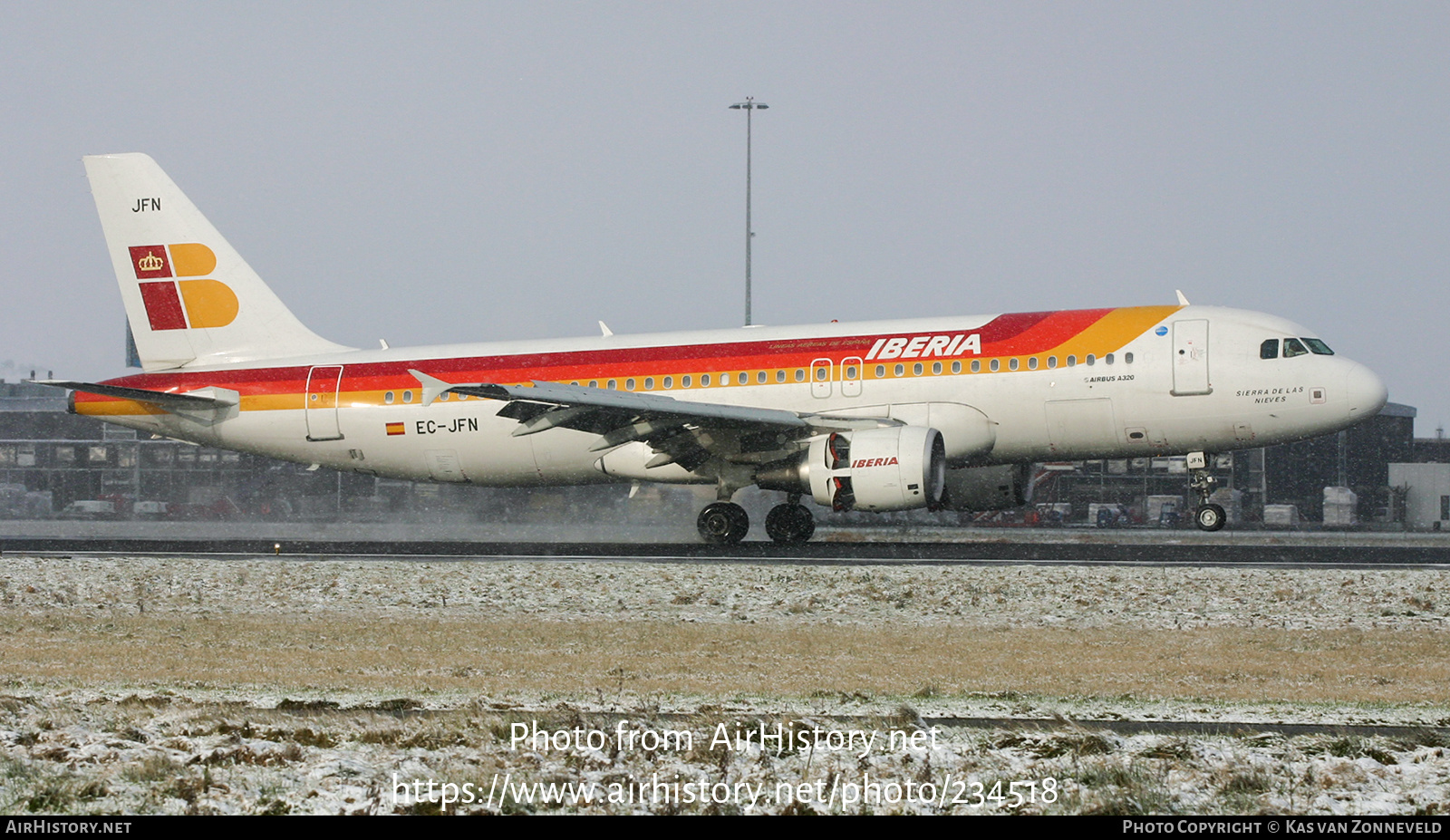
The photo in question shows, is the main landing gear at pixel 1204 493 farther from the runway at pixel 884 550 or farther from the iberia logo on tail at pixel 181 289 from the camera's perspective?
the iberia logo on tail at pixel 181 289

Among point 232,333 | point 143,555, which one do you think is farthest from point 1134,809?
point 232,333

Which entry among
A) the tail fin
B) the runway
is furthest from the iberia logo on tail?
the runway

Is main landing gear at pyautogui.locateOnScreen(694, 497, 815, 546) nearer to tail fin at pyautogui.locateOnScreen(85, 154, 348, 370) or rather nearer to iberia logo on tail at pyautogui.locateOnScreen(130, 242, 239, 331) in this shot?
tail fin at pyautogui.locateOnScreen(85, 154, 348, 370)

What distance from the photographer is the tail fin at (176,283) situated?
29438mm

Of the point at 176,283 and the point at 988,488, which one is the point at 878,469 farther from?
the point at 176,283

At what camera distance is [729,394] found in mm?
25750

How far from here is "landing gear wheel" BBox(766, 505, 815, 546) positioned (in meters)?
26.5

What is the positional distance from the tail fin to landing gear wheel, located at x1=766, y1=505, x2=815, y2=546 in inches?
429

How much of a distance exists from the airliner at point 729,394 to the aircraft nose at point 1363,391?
1.5 inches

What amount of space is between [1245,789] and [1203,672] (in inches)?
232

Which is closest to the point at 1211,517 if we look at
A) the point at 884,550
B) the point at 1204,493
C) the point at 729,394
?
the point at 1204,493

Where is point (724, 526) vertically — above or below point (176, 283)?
below

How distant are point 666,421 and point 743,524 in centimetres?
302

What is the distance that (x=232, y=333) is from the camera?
96.6ft
